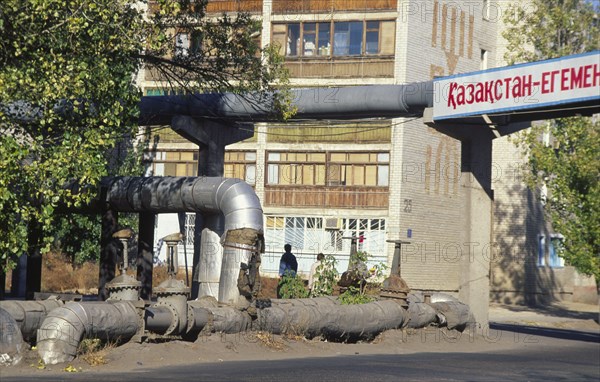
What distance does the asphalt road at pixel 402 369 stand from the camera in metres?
15.6

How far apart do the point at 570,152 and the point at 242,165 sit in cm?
1644

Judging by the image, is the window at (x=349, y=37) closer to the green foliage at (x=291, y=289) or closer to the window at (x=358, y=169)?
the window at (x=358, y=169)

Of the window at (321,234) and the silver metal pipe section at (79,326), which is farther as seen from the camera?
the window at (321,234)

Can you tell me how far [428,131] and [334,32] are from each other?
5.87 metres

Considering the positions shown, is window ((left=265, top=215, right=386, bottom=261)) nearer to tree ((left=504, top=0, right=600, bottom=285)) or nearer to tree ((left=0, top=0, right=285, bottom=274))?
tree ((left=504, top=0, right=600, bottom=285))

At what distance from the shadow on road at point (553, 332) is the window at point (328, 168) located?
486 inches

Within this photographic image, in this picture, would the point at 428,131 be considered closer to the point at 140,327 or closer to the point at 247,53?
the point at 247,53

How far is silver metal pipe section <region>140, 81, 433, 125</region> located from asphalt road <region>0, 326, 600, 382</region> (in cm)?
620

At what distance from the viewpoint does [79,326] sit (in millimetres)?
16781

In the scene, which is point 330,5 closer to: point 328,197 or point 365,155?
point 365,155

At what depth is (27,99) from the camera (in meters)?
18.2

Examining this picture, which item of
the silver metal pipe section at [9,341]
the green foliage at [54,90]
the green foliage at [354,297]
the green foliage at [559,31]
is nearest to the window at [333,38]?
the green foliage at [559,31]

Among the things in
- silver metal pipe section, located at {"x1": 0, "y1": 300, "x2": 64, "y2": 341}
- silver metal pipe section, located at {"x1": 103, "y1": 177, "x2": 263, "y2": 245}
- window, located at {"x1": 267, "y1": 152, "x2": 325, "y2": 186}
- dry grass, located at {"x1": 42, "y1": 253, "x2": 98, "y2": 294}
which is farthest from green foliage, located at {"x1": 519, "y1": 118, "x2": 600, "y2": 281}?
silver metal pipe section, located at {"x1": 0, "y1": 300, "x2": 64, "y2": 341}

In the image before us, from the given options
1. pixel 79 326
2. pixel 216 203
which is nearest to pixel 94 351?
pixel 79 326
